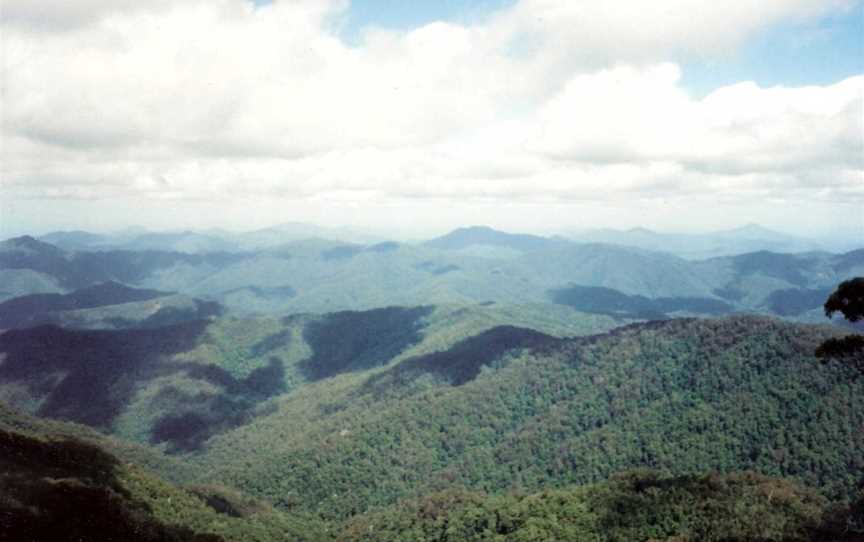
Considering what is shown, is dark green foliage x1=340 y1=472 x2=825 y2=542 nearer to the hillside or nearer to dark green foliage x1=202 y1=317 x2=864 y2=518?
the hillside

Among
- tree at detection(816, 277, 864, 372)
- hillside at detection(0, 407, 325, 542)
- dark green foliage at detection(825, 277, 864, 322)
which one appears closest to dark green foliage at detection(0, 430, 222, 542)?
hillside at detection(0, 407, 325, 542)

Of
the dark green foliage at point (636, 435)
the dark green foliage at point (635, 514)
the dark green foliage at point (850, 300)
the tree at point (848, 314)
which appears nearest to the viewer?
the dark green foliage at point (850, 300)

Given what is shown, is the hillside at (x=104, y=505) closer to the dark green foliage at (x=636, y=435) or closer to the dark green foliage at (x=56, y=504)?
the dark green foliage at (x=56, y=504)

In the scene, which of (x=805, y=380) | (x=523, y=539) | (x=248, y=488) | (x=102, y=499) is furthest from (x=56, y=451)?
(x=805, y=380)

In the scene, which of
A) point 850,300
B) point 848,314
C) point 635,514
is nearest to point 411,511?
point 635,514

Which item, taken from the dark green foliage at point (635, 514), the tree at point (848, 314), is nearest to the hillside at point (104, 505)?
the dark green foliage at point (635, 514)

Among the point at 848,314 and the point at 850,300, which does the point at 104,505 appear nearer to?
the point at 848,314
